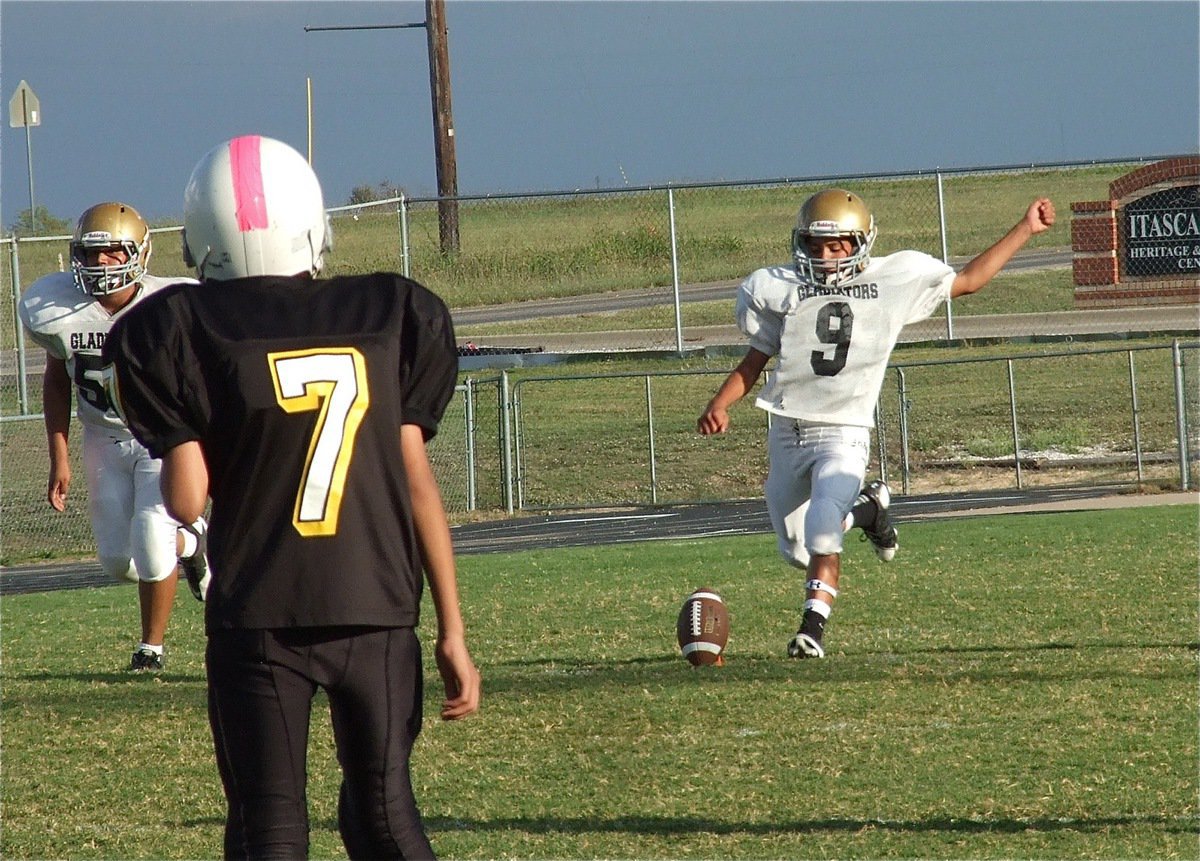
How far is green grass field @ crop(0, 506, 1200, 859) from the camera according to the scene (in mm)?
4336

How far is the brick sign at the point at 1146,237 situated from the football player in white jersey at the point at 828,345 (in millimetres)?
13188

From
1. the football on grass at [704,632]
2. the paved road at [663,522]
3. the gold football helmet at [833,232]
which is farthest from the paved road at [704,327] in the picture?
the football on grass at [704,632]

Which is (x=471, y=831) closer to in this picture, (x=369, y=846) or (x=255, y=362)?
(x=369, y=846)

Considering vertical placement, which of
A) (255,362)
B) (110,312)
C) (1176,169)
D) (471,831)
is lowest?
(471,831)

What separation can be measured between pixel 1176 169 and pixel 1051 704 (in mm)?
15246

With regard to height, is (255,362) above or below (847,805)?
above

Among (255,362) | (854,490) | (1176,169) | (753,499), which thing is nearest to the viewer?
(255,362)

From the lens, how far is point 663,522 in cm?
1482

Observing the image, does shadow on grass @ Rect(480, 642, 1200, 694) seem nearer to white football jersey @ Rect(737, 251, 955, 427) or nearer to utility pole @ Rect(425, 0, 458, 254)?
white football jersey @ Rect(737, 251, 955, 427)

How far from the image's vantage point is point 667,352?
19.4m

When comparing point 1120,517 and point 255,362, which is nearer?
point 255,362

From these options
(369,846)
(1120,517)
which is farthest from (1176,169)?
(369,846)

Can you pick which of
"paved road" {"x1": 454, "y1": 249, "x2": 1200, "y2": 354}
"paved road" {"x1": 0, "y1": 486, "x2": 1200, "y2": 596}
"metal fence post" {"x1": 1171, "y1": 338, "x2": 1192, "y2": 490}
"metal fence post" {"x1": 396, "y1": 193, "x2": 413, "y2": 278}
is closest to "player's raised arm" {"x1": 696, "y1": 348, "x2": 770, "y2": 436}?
"paved road" {"x1": 0, "y1": 486, "x2": 1200, "y2": 596}

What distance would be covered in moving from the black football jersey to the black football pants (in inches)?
2.3
